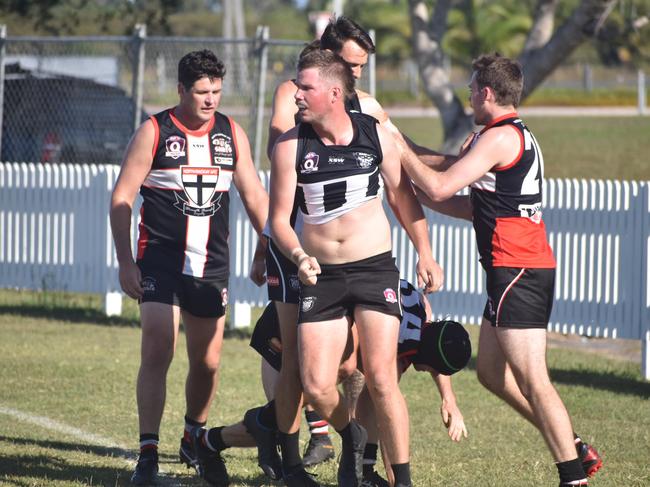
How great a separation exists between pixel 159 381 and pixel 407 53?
57388mm

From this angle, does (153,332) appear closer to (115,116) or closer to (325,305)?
(325,305)

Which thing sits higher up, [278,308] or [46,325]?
[278,308]

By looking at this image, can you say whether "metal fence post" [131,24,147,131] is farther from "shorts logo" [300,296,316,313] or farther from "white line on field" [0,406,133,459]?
"shorts logo" [300,296,316,313]

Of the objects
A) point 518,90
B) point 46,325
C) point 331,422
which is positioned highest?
point 518,90

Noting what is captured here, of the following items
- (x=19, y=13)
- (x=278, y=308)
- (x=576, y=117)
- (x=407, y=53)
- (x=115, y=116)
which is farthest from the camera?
(x=407, y=53)

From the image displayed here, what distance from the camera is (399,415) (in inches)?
216

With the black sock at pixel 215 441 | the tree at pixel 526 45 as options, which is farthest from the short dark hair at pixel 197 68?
the tree at pixel 526 45

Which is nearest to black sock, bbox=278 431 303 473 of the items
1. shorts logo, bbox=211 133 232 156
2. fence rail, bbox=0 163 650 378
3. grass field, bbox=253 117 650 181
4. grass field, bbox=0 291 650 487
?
grass field, bbox=0 291 650 487

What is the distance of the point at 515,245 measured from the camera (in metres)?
5.76

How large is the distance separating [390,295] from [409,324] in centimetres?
39

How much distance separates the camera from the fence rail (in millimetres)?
9773

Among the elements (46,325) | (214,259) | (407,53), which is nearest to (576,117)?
(407,53)

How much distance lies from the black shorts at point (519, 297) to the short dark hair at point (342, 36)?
4.51 feet

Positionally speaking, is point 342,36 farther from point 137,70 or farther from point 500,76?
point 137,70
